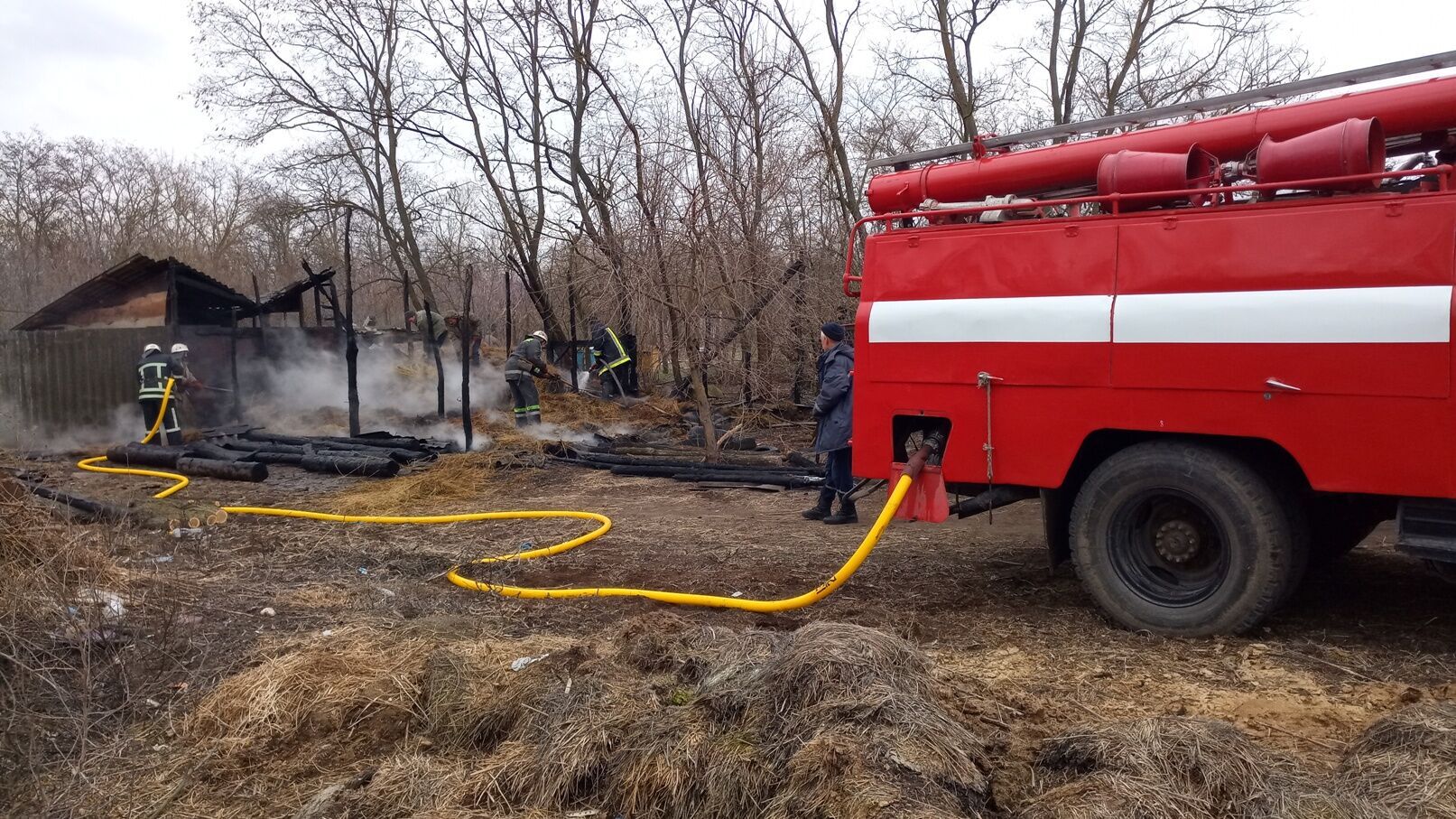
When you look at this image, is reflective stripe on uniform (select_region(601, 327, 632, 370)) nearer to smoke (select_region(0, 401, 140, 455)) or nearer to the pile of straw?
smoke (select_region(0, 401, 140, 455))

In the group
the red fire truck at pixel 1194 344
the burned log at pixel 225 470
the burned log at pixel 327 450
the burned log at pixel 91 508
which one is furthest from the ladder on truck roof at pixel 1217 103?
the burned log at pixel 225 470

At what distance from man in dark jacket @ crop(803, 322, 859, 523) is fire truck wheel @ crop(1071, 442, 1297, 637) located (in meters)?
3.36

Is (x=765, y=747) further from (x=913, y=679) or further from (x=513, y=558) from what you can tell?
(x=513, y=558)

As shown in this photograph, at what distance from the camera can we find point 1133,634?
4.96 metres

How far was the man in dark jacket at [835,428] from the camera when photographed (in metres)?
8.38

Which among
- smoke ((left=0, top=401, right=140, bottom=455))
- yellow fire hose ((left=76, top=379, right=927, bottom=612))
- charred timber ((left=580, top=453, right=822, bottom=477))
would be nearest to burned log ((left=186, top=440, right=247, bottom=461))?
yellow fire hose ((left=76, top=379, right=927, bottom=612))

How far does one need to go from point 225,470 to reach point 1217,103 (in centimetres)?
1081

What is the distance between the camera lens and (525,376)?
14.8 metres

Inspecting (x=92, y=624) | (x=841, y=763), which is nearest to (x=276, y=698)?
(x=92, y=624)

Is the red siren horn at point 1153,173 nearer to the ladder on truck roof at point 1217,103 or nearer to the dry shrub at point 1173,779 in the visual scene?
the ladder on truck roof at point 1217,103

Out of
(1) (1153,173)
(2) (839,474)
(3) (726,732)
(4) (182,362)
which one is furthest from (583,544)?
(4) (182,362)

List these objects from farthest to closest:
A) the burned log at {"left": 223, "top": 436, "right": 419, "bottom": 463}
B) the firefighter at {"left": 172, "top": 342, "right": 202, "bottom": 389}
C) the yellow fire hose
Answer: the firefighter at {"left": 172, "top": 342, "right": 202, "bottom": 389} < the burned log at {"left": 223, "top": 436, "right": 419, "bottom": 463} < the yellow fire hose

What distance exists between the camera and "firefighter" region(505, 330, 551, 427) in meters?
14.6

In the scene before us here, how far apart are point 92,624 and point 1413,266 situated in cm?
642
